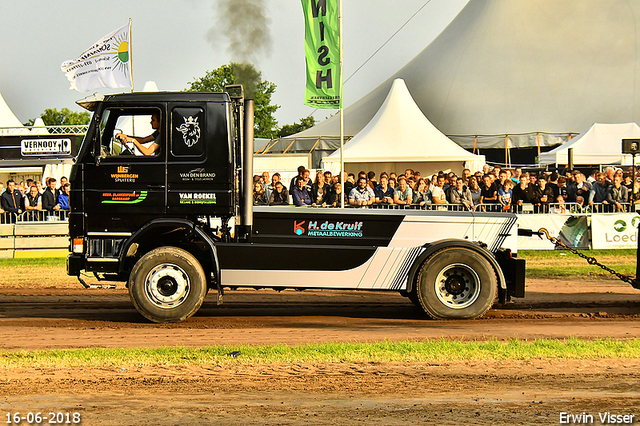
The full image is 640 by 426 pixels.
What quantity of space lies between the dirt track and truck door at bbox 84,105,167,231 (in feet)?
4.54

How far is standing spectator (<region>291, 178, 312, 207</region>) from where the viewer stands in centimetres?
1470

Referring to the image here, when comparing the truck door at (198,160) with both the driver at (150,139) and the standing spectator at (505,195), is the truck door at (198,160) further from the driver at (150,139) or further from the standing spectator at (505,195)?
the standing spectator at (505,195)

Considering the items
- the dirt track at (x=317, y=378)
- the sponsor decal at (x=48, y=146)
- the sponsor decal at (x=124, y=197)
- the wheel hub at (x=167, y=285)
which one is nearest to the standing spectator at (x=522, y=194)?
the dirt track at (x=317, y=378)

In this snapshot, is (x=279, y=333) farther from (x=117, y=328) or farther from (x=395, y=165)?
(x=395, y=165)

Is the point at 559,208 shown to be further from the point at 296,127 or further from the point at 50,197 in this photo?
the point at 296,127

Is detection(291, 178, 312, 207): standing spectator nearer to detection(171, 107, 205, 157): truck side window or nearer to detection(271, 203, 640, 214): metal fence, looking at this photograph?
detection(271, 203, 640, 214): metal fence

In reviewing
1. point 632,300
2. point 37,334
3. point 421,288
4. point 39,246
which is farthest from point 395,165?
point 37,334

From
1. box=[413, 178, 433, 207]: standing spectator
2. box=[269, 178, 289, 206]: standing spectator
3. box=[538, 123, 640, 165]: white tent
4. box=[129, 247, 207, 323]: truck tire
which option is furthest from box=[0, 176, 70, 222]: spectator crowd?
box=[538, 123, 640, 165]: white tent

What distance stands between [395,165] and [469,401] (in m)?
19.7

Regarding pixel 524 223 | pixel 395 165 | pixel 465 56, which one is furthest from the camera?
pixel 465 56

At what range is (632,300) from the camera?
11.1 metres

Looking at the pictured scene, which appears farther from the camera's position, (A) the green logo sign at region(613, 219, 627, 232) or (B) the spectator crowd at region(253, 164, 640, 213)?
(A) the green logo sign at region(613, 219, 627, 232)

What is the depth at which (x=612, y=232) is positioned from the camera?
693 inches

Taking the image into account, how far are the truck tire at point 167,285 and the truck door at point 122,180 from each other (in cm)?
54
